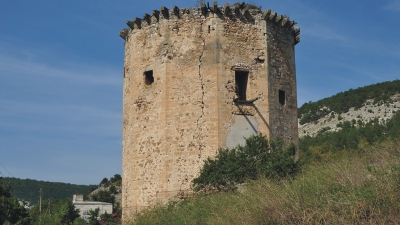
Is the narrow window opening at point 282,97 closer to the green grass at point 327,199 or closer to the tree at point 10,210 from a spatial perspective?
the green grass at point 327,199

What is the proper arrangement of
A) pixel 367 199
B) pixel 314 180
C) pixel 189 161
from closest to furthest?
pixel 367 199, pixel 314 180, pixel 189 161

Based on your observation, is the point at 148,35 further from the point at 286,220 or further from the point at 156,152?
the point at 286,220

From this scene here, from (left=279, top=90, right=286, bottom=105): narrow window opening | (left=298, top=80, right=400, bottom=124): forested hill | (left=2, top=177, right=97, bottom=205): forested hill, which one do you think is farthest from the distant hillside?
(left=279, top=90, right=286, bottom=105): narrow window opening

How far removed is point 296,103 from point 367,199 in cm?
765

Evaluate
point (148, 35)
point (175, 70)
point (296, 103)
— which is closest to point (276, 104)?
point (296, 103)

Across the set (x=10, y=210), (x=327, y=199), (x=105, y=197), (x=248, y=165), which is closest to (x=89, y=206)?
(x=105, y=197)

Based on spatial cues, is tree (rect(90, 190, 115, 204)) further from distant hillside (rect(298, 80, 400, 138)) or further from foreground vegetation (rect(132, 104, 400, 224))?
foreground vegetation (rect(132, 104, 400, 224))

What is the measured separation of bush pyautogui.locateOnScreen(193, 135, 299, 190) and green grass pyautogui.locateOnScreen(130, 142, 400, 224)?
1.18 metres

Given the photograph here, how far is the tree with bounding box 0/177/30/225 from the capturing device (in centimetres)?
2219

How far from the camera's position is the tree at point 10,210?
2219cm

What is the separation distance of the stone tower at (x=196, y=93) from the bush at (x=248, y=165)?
699mm

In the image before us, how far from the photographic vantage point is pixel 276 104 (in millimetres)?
15242

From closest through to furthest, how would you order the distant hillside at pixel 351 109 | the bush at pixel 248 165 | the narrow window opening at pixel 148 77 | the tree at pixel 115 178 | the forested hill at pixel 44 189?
1. the bush at pixel 248 165
2. the narrow window opening at pixel 148 77
3. the distant hillside at pixel 351 109
4. the tree at pixel 115 178
5. the forested hill at pixel 44 189

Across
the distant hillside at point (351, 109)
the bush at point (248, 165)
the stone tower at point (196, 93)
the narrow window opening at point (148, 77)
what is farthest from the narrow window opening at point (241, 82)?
the distant hillside at point (351, 109)
